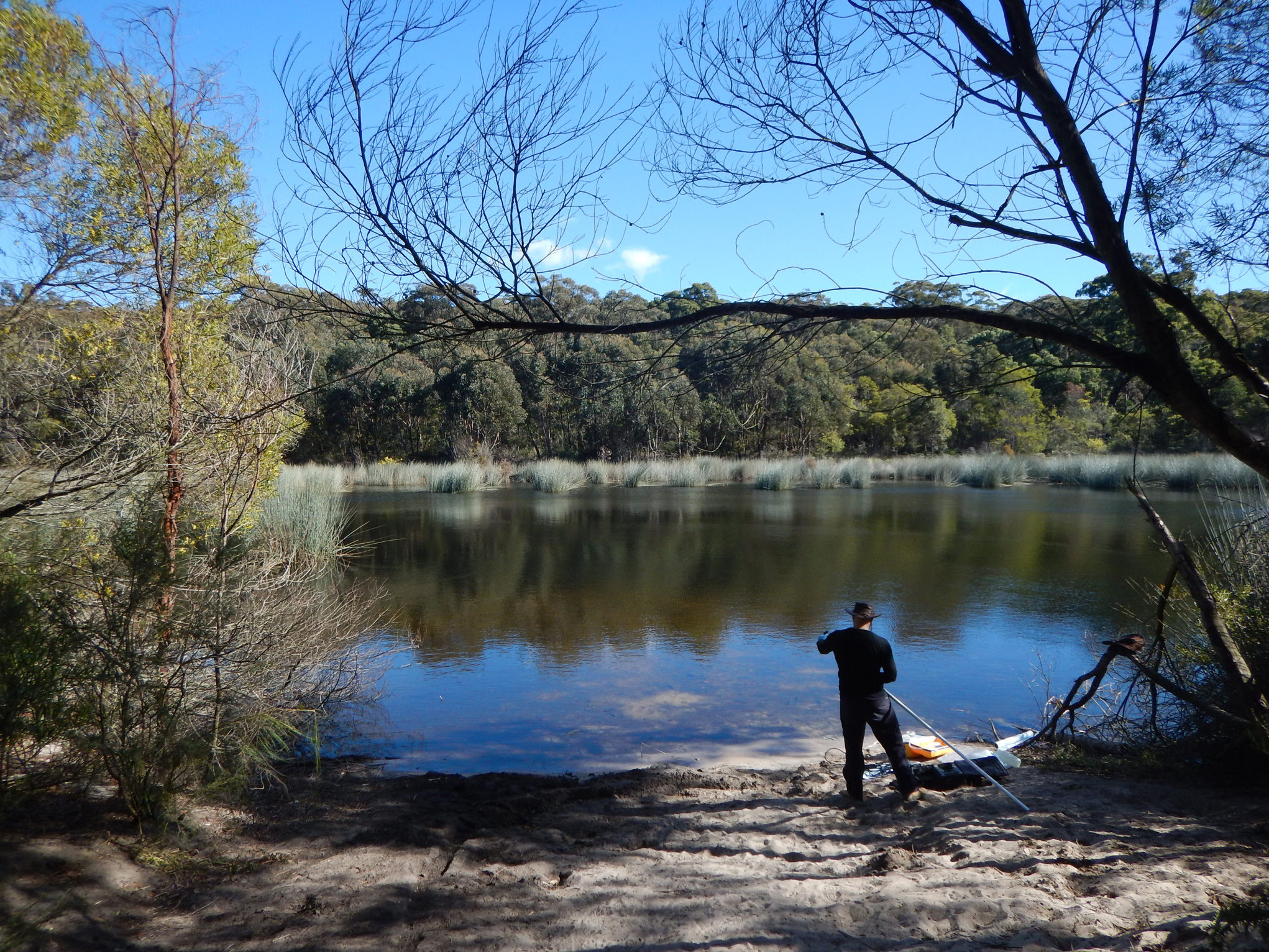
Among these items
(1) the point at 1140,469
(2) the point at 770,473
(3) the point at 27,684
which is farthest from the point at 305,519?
(1) the point at 1140,469

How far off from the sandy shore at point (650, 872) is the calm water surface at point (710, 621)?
5.27ft

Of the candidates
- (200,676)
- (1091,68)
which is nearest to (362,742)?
(200,676)

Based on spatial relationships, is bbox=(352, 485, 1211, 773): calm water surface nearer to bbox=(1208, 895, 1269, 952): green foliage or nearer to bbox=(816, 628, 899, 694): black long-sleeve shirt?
bbox=(816, 628, 899, 694): black long-sleeve shirt

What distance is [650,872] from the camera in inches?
161

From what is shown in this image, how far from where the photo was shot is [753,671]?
902 centimetres

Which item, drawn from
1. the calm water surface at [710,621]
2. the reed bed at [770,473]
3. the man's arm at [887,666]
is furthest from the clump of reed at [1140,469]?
the man's arm at [887,666]

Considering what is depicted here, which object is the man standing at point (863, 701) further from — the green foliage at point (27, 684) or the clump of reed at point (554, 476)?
the clump of reed at point (554, 476)

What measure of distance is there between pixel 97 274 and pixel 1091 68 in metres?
7.08

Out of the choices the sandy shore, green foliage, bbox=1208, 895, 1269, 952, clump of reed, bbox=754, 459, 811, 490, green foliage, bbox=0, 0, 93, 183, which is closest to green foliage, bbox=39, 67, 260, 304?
green foliage, bbox=0, 0, 93, 183

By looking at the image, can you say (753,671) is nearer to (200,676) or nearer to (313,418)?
(200,676)

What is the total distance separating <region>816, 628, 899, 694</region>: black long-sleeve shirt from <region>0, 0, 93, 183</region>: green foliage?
6462 mm

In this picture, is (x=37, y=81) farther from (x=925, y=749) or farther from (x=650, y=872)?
(x=925, y=749)

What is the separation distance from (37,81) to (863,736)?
706cm

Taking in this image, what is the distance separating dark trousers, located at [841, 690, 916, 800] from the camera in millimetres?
5418
